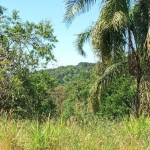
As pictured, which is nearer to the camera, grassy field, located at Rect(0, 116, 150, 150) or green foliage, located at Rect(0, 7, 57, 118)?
grassy field, located at Rect(0, 116, 150, 150)

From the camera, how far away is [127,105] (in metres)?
29.2

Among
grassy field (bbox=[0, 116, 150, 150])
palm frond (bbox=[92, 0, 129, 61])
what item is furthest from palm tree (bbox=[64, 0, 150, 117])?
grassy field (bbox=[0, 116, 150, 150])

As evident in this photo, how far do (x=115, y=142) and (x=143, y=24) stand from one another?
29.3ft

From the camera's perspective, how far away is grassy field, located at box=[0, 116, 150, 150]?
438 cm

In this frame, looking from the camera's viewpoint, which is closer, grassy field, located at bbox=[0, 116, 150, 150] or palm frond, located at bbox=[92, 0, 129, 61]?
grassy field, located at bbox=[0, 116, 150, 150]

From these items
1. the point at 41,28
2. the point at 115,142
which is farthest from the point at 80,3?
the point at 115,142

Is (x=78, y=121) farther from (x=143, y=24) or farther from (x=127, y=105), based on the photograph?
(x=127, y=105)

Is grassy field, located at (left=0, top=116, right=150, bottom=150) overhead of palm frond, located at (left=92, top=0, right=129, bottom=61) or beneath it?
beneath

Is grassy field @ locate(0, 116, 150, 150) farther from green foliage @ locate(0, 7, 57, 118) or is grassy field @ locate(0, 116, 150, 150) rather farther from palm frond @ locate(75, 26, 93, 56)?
palm frond @ locate(75, 26, 93, 56)

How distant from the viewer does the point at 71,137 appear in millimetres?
4629

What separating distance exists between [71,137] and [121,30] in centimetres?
815

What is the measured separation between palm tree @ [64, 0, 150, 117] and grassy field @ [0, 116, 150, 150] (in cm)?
682

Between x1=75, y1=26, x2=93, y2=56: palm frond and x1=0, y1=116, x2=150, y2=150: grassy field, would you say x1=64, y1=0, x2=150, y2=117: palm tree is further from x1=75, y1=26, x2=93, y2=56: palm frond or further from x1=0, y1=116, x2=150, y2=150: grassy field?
x1=0, y1=116, x2=150, y2=150: grassy field

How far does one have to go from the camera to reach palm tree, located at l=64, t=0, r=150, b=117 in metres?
11.9
